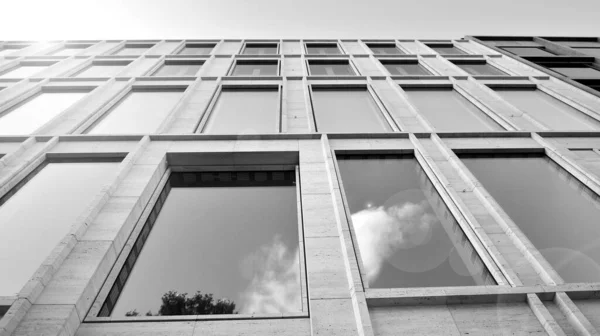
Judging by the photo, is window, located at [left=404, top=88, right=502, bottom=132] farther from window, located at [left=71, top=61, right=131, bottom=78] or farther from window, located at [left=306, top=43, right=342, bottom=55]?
window, located at [left=71, top=61, right=131, bottom=78]

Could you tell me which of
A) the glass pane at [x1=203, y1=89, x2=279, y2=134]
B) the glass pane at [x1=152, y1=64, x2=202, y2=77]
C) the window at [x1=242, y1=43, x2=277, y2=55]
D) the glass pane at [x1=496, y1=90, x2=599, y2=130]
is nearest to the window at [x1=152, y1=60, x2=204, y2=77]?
the glass pane at [x1=152, y1=64, x2=202, y2=77]

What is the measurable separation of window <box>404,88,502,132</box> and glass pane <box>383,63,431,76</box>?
133 inches

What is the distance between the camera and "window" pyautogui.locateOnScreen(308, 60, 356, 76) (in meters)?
18.8

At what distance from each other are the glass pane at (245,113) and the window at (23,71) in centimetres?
1298

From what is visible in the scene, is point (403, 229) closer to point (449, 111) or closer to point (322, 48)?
point (449, 111)

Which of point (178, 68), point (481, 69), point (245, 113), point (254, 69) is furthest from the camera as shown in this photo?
point (481, 69)

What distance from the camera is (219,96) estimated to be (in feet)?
49.9

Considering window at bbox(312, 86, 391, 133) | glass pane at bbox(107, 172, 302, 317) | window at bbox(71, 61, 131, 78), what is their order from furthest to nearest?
window at bbox(71, 61, 131, 78) → window at bbox(312, 86, 391, 133) → glass pane at bbox(107, 172, 302, 317)

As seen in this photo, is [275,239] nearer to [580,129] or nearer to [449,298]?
[449,298]

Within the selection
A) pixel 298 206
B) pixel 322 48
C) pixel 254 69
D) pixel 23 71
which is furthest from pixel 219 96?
pixel 23 71

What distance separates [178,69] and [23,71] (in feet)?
31.1

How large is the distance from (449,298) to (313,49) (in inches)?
819

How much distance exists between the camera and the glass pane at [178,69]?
18672mm

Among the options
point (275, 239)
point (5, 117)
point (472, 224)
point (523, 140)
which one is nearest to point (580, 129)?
point (523, 140)
